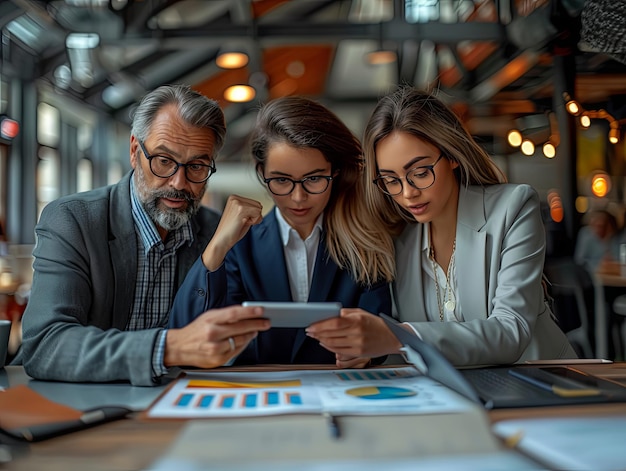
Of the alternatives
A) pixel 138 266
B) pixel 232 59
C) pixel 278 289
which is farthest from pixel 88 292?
pixel 232 59

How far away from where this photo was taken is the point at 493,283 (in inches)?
77.7

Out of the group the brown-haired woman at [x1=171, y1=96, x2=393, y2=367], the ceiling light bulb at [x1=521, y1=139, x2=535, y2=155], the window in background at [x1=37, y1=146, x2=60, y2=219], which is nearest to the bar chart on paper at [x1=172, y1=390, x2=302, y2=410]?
the brown-haired woman at [x1=171, y1=96, x2=393, y2=367]

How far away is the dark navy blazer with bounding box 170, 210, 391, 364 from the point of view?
211cm

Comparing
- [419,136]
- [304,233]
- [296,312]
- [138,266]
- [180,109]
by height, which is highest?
[180,109]

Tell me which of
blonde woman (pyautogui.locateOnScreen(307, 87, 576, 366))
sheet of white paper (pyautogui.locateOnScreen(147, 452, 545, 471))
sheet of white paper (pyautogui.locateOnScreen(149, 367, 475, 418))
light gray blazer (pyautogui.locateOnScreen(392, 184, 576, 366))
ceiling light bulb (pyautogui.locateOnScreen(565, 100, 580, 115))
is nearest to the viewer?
sheet of white paper (pyautogui.locateOnScreen(147, 452, 545, 471))

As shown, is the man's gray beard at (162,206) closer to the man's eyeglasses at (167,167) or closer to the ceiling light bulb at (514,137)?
the man's eyeglasses at (167,167)

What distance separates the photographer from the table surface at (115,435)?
3.10ft

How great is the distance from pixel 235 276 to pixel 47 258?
64 cm

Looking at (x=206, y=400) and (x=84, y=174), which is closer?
(x=206, y=400)

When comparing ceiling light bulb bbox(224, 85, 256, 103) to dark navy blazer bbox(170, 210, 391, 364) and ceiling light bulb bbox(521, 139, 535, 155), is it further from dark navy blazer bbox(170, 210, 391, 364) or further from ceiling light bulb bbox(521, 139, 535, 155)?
dark navy blazer bbox(170, 210, 391, 364)

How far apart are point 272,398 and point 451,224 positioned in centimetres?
112

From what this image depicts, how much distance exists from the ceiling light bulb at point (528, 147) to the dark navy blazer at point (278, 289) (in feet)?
14.3

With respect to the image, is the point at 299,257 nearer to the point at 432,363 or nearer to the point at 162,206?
the point at 162,206

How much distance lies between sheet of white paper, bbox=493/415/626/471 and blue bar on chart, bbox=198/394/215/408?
1.83 ft
